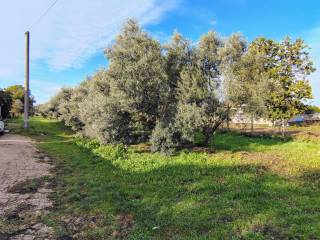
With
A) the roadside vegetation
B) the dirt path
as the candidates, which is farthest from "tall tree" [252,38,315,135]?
the dirt path

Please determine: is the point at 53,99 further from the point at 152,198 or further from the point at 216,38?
the point at 152,198

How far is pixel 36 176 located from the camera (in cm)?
1068

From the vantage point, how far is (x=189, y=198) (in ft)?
25.4

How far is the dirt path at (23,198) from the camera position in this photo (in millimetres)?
5840

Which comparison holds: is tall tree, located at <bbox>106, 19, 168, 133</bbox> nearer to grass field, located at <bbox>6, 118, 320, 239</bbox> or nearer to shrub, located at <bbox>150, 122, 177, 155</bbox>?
shrub, located at <bbox>150, 122, 177, 155</bbox>

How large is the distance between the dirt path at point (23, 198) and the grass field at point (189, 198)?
0.32 metres

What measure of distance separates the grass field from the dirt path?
0.32m

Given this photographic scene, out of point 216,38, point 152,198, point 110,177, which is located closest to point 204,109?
point 216,38

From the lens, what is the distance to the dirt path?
19.2 ft

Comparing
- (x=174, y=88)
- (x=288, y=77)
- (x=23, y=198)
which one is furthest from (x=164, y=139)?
(x=288, y=77)

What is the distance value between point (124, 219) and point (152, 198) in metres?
1.46

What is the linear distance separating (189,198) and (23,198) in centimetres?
420

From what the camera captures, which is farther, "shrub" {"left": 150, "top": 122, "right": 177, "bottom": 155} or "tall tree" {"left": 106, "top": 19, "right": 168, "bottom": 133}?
"tall tree" {"left": 106, "top": 19, "right": 168, "bottom": 133}

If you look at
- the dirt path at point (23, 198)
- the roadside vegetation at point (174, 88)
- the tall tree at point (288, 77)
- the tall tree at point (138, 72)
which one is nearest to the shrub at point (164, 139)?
the roadside vegetation at point (174, 88)
